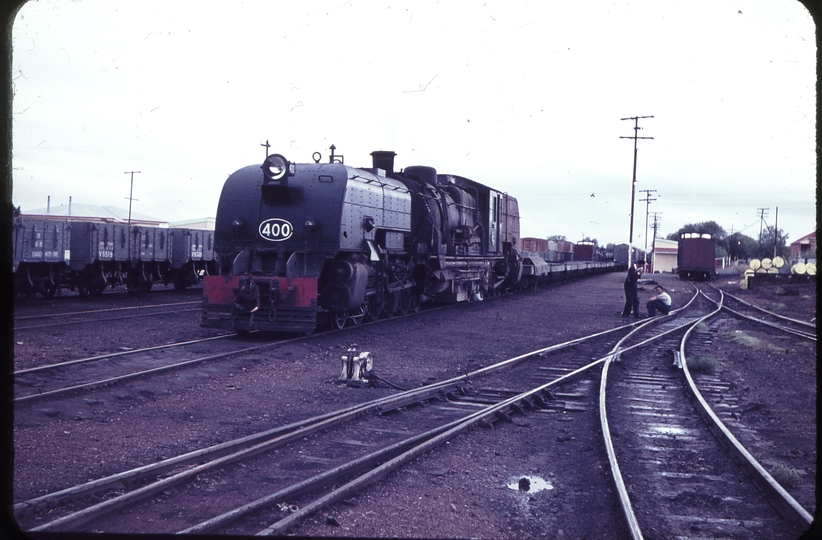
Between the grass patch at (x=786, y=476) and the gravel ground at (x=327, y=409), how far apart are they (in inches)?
32.7

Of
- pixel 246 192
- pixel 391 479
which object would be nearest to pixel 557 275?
pixel 246 192

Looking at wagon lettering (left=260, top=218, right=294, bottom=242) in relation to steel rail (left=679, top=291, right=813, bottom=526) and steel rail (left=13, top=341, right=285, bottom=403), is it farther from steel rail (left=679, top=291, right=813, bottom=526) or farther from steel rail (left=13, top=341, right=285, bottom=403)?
steel rail (left=679, top=291, right=813, bottom=526)

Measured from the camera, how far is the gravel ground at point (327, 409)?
4.10m

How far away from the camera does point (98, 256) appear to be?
21016 millimetres

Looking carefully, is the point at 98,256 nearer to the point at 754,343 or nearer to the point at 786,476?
the point at 754,343

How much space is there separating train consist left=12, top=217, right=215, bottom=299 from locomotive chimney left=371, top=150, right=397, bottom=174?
989 centimetres

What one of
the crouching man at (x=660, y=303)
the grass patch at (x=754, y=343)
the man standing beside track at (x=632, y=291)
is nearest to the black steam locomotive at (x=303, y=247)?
the man standing beside track at (x=632, y=291)

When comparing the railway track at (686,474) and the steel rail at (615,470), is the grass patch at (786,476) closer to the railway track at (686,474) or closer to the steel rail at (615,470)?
the railway track at (686,474)

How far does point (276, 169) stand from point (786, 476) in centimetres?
881

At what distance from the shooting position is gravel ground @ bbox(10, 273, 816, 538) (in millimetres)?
4102

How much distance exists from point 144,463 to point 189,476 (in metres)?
0.61

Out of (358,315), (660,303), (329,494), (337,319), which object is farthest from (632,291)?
(329,494)

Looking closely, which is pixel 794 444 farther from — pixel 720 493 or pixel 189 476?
pixel 189 476

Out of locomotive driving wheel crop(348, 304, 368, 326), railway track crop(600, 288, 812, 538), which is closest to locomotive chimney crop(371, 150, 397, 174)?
locomotive driving wheel crop(348, 304, 368, 326)
